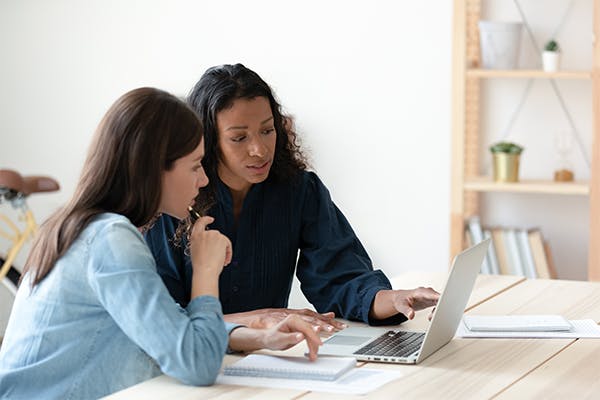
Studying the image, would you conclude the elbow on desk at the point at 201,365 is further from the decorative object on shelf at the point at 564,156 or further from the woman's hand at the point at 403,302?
the decorative object on shelf at the point at 564,156

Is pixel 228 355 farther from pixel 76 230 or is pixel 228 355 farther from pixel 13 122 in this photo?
pixel 13 122

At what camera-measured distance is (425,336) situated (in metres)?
1.92

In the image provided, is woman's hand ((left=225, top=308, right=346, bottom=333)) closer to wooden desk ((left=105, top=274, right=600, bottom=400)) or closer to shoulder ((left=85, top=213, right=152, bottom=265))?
wooden desk ((left=105, top=274, right=600, bottom=400))

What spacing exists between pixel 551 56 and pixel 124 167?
89.2 inches

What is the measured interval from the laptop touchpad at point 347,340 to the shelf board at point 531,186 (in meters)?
1.75

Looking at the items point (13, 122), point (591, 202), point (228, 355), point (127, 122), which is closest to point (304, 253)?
point (228, 355)

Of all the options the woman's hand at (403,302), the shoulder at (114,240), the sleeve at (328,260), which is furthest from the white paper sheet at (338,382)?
the sleeve at (328,260)

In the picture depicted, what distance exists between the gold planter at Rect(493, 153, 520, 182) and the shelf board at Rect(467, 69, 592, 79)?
28 cm

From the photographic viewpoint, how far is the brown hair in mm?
1799

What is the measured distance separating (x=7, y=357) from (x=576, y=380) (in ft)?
3.24

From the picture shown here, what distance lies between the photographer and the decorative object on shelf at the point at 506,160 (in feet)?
12.3

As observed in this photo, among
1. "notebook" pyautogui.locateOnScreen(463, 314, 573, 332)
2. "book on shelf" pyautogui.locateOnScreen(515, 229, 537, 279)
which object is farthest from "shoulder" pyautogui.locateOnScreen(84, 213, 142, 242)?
Answer: "book on shelf" pyautogui.locateOnScreen(515, 229, 537, 279)

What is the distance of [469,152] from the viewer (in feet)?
13.2

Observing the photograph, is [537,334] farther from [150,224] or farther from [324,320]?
[150,224]
